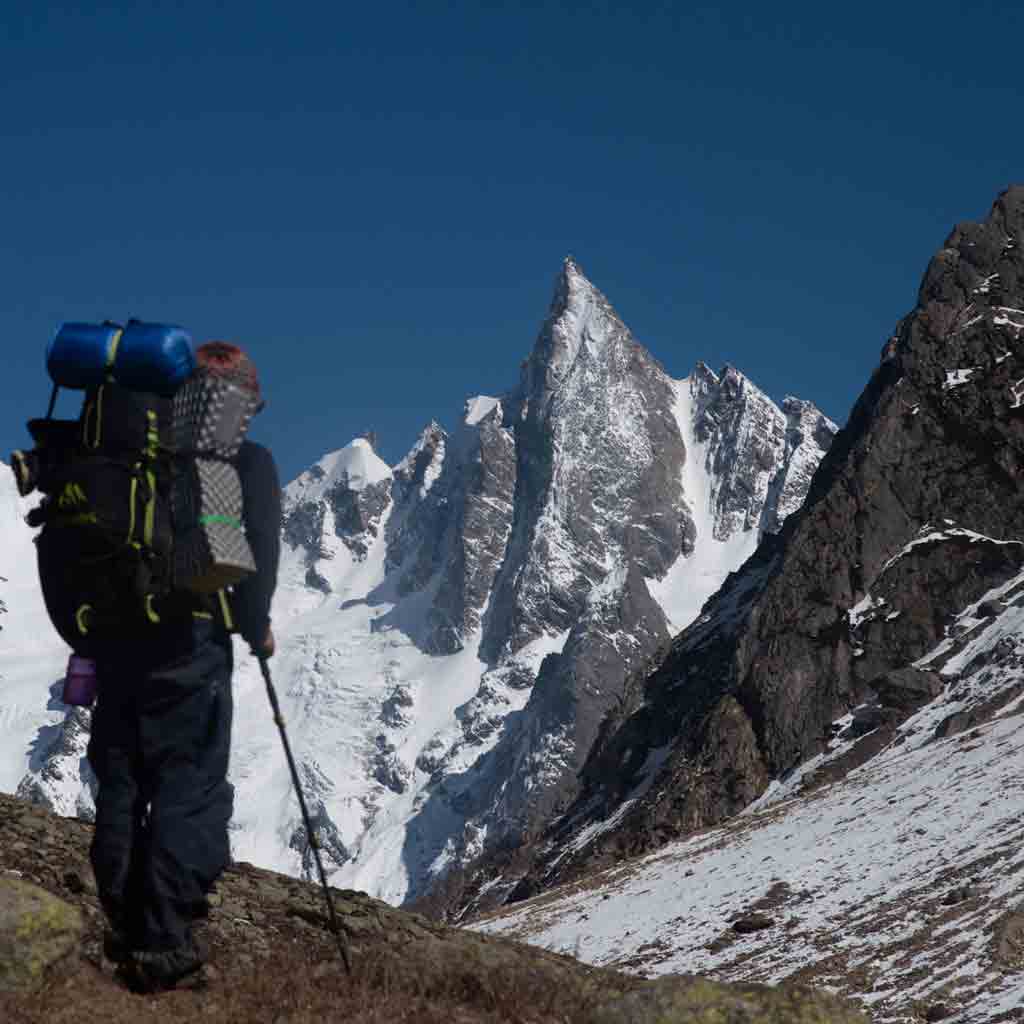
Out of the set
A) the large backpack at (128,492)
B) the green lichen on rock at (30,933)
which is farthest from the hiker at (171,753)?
the green lichen on rock at (30,933)

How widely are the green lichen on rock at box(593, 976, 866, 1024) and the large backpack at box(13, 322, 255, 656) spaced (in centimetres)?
291

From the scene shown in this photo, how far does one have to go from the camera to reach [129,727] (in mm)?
7906

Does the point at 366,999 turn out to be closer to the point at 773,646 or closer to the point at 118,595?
the point at 118,595

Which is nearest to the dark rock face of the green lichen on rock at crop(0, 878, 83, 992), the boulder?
the boulder

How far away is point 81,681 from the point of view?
25.8 ft

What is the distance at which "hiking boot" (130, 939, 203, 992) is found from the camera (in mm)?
7828

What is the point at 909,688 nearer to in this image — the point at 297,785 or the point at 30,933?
the point at 297,785

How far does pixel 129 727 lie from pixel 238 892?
318cm

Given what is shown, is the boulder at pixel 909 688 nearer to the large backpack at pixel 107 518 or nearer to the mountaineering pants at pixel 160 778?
the mountaineering pants at pixel 160 778

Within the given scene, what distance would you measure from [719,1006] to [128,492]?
4065mm

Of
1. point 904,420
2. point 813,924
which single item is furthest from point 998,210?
point 813,924

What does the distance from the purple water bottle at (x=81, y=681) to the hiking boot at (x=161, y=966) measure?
1337 mm

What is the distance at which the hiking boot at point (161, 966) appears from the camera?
25.7 ft

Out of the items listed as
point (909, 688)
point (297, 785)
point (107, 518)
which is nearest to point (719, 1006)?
point (297, 785)
